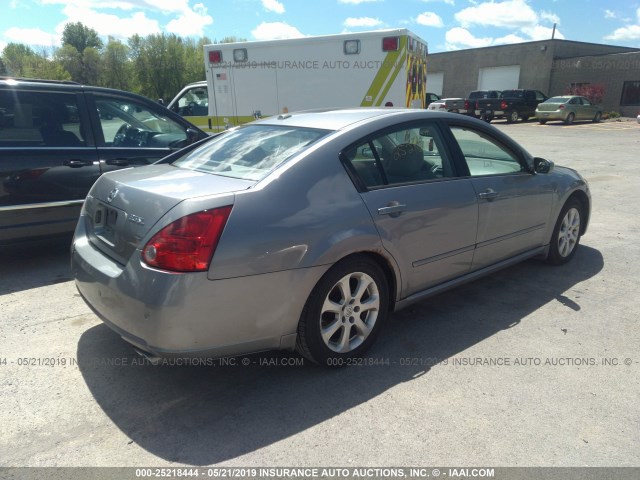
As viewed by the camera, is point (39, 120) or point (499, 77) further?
point (499, 77)

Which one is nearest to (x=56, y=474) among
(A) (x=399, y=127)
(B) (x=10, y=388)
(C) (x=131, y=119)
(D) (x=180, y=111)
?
(B) (x=10, y=388)

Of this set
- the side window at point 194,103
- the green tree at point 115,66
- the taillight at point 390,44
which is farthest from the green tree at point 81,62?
the taillight at point 390,44

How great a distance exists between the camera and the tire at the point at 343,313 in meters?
2.78

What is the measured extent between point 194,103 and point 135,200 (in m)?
8.96

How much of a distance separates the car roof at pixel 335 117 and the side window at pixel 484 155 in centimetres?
33

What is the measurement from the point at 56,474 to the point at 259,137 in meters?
2.31

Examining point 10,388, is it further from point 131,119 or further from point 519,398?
point 131,119

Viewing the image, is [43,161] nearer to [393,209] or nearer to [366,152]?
[366,152]

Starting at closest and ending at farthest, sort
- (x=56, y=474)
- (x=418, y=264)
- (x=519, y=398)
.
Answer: (x=56, y=474) → (x=519, y=398) → (x=418, y=264)

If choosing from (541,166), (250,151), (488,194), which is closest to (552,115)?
(541,166)

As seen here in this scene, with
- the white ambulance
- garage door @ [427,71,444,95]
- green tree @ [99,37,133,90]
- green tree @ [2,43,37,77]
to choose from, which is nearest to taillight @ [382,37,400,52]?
the white ambulance

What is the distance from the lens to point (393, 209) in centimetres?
308

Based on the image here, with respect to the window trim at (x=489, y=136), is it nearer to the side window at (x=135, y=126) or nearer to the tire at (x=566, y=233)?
the tire at (x=566, y=233)

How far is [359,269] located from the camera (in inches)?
115
